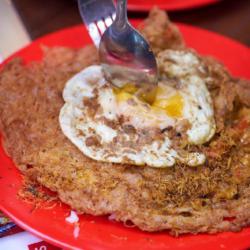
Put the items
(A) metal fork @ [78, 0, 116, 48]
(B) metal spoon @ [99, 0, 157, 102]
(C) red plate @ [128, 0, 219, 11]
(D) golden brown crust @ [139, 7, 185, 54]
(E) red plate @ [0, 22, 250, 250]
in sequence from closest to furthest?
1. (E) red plate @ [0, 22, 250, 250]
2. (B) metal spoon @ [99, 0, 157, 102]
3. (A) metal fork @ [78, 0, 116, 48]
4. (D) golden brown crust @ [139, 7, 185, 54]
5. (C) red plate @ [128, 0, 219, 11]

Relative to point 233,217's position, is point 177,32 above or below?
above

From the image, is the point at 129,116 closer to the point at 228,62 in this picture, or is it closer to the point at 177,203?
the point at 177,203

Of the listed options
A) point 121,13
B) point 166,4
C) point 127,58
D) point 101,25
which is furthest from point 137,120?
point 166,4

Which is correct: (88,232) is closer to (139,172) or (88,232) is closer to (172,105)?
(139,172)

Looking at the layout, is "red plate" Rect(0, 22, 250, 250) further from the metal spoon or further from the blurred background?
the blurred background

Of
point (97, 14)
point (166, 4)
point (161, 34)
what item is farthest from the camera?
point (166, 4)

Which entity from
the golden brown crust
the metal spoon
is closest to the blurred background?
the golden brown crust

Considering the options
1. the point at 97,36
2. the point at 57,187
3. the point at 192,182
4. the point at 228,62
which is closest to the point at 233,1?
the point at 228,62
